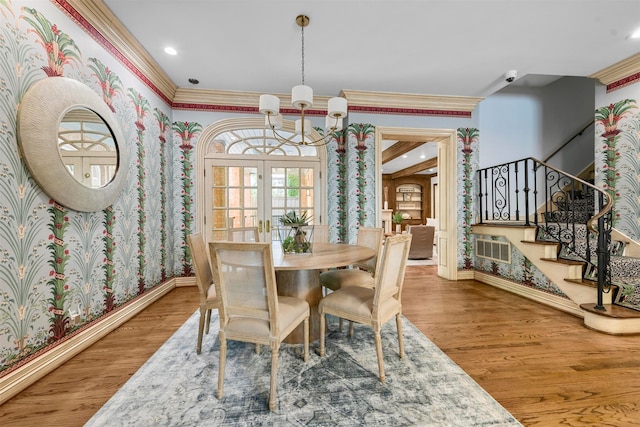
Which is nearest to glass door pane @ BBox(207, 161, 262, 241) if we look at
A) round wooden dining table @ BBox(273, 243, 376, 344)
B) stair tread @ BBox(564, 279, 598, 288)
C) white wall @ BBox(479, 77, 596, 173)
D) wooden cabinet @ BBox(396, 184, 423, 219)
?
round wooden dining table @ BBox(273, 243, 376, 344)

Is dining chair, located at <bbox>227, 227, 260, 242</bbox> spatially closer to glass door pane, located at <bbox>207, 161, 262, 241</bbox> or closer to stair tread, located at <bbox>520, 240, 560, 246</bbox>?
glass door pane, located at <bbox>207, 161, 262, 241</bbox>

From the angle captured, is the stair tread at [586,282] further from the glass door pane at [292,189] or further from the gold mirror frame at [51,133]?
the gold mirror frame at [51,133]

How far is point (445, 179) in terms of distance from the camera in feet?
13.6

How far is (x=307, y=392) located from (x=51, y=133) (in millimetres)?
2364

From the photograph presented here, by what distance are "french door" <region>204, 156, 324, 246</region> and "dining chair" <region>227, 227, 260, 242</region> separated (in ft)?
3.02

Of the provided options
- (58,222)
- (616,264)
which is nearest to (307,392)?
(58,222)

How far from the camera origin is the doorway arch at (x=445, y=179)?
155 inches

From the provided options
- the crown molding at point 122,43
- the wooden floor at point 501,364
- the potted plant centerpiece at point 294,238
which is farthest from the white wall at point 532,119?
the crown molding at point 122,43

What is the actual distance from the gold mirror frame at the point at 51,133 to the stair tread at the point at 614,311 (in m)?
4.45

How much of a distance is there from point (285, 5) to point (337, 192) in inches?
94.2

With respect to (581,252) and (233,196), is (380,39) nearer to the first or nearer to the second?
(233,196)

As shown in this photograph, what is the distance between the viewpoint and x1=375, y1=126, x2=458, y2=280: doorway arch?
3.94 meters

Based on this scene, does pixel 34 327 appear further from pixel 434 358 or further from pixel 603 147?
pixel 603 147

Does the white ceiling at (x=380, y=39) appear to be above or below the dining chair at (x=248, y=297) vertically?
above
